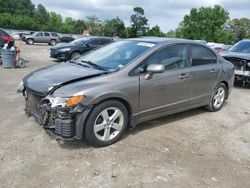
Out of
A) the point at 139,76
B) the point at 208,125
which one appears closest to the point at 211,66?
the point at 208,125

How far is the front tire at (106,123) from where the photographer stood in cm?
404

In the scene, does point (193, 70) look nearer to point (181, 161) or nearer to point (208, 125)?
point (208, 125)

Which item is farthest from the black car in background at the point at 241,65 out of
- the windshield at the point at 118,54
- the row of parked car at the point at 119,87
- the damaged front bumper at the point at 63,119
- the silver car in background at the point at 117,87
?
the damaged front bumper at the point at 63,119

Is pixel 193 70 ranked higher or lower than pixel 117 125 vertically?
higher

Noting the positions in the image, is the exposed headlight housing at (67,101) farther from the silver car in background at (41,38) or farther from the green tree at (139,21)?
the green tree at (139,21)

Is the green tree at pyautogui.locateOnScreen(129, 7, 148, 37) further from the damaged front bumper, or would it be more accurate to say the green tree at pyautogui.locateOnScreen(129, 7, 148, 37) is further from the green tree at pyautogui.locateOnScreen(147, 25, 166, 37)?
the damaged front bumper

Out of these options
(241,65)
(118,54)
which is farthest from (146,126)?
(241,65)

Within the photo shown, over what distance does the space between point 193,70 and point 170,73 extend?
0.68 meters

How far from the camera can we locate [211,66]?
19.3ft

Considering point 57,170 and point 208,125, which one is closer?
point 57,170

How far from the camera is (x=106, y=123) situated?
423cm

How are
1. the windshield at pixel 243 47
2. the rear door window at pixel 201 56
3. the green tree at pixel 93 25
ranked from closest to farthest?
the rear door window at pixel 201 56 → the windshield at pixel 243 47 → the green tree at pixel 93 25

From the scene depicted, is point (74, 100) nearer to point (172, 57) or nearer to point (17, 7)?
point (172, 57)

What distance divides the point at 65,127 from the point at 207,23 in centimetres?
6860
